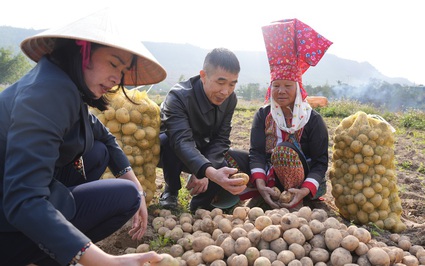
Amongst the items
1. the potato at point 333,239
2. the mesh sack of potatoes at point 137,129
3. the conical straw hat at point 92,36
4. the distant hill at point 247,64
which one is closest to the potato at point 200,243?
the potato at point 333,239

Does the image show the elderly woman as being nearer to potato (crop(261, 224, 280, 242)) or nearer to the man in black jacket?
the man in black jacket

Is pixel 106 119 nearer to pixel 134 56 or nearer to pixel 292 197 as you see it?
pixel 134 56

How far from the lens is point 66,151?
5.92ft

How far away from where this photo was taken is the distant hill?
388ft

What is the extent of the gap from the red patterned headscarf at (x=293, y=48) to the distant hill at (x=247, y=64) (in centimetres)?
10709

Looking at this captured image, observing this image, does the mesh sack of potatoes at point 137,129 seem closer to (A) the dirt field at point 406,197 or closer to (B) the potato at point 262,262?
(A) the dirt field at point 406,197

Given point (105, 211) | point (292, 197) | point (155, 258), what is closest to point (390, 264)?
point (292, 197)

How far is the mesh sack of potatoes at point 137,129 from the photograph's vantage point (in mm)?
2898

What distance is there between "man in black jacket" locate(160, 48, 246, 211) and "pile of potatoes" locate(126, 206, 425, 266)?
18.7 inches

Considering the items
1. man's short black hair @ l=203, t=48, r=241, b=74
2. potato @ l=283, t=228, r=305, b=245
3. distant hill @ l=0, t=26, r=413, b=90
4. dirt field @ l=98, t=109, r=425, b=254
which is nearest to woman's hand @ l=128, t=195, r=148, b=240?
dirt field @ l=98, t=109, r=425, b=254

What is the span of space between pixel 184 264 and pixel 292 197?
1.30m

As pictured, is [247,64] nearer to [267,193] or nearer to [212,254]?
[267,193]

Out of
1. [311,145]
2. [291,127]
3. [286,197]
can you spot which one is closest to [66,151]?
[286,197]

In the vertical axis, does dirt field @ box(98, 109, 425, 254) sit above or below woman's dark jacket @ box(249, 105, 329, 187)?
below
